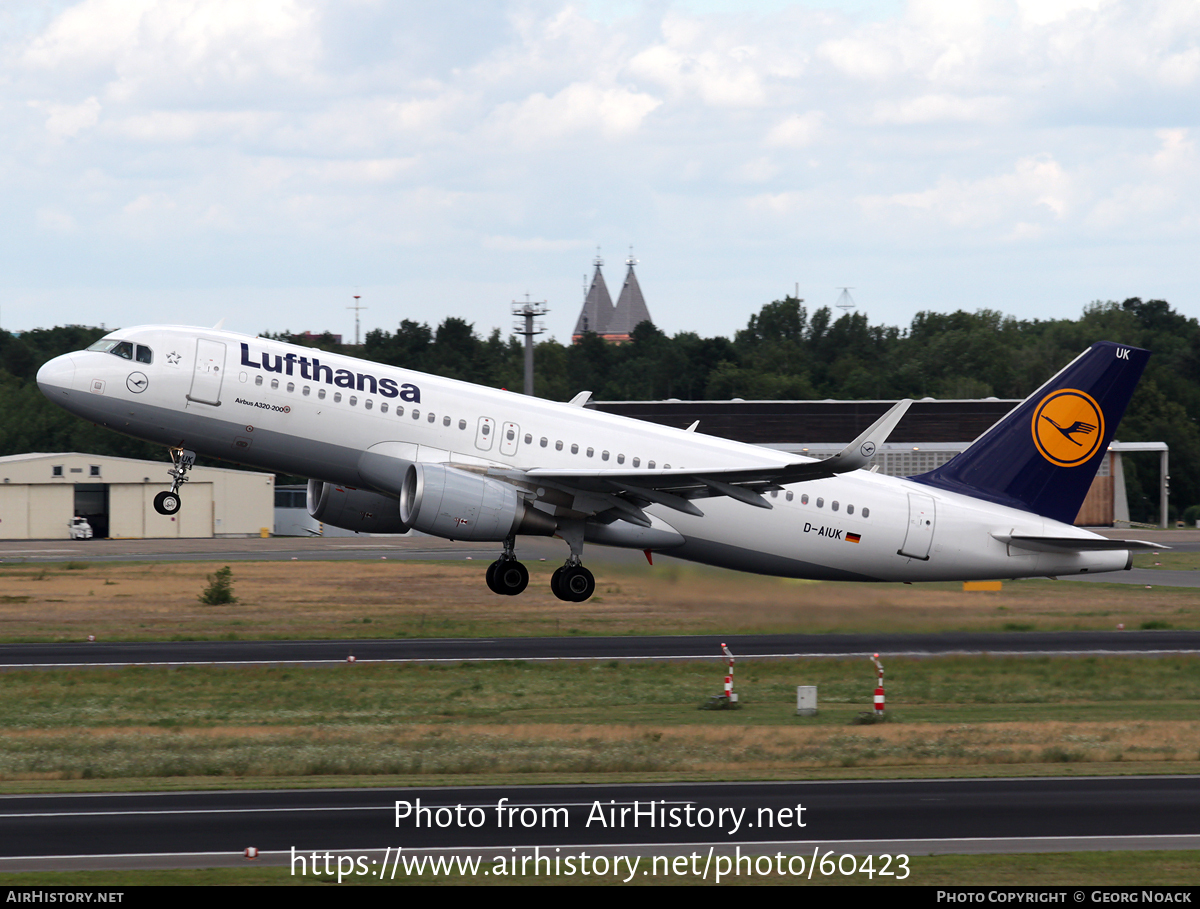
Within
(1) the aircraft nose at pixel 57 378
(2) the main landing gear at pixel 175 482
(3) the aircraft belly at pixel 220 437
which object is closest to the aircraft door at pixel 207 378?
(3) the aircraft belly at pixel 220 437

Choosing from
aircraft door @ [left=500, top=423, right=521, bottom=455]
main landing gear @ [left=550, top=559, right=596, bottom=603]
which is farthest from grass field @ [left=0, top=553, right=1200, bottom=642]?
aircraft door @ [left=500, top=423, right=521, bottom=455]

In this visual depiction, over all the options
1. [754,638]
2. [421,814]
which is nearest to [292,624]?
[754,638]

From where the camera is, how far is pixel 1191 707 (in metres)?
35.3

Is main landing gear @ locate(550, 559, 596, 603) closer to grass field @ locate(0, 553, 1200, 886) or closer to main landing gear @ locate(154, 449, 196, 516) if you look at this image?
grass field @ locate(0, 553, 1200, 886)

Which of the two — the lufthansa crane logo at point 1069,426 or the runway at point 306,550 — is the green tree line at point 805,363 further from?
the lufthansa crane logo at point 1069,426

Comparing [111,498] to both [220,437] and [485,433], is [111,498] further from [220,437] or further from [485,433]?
[485,433]

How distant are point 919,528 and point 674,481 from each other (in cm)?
755

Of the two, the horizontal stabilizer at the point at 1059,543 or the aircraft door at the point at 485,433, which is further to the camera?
the horizontal stabilizer at the point at 1059,543

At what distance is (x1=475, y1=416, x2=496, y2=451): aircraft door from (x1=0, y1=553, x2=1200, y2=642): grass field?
277 inches

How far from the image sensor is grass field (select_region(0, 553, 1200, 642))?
1427 inches

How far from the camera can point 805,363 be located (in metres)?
160

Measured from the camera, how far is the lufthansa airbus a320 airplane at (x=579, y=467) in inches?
1134

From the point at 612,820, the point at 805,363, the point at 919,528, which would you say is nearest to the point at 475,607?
the point at 919,528

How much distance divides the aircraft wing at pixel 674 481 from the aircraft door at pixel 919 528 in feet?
13.5
